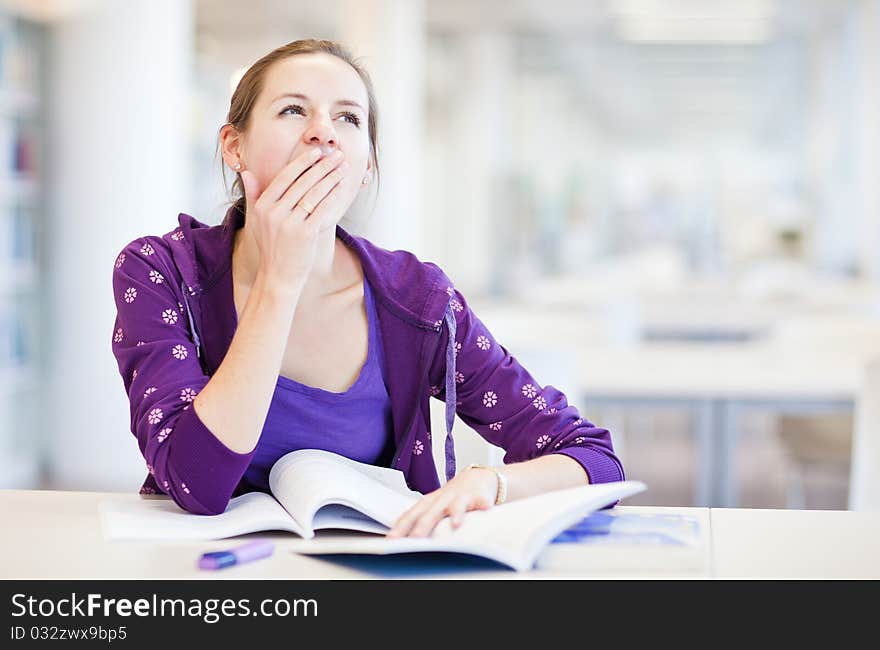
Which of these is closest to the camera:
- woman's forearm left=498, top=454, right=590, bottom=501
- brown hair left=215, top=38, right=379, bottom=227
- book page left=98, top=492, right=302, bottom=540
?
book page left=98, top=492, right=302, bottom=540

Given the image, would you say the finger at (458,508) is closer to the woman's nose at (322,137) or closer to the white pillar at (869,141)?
the woman's nose at (322,137)

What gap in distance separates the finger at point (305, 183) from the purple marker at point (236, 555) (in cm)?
36

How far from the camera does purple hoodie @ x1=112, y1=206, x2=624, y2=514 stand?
3.95 feet

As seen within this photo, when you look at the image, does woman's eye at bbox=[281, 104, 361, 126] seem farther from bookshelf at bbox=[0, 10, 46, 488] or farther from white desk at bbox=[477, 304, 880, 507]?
bookshelf at bbox=[0, 10, 46, 488]

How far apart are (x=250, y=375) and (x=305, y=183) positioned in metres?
0.22

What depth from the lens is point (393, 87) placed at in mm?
8156

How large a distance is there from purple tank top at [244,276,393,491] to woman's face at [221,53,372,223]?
0.21 m

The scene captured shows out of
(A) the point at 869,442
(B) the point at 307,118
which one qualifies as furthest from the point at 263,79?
(A) the point at 869,442

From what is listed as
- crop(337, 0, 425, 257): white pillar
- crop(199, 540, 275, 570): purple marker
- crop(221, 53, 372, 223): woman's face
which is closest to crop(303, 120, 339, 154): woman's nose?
crop(221, 53, 372, 223): woman's face

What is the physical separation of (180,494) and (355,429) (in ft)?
0.85

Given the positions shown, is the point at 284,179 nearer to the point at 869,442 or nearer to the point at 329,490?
the point at 329,490

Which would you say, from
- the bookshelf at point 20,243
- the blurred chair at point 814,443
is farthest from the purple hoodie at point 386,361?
the bookshelf at point 20,243

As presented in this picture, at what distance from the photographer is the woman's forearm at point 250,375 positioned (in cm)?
114
